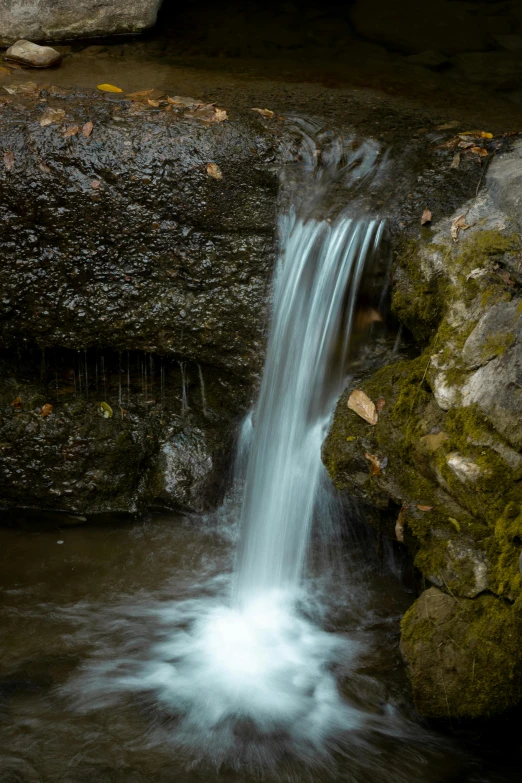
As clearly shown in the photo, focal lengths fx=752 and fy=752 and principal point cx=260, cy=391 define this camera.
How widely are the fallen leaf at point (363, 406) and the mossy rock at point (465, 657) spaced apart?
928 millimetres

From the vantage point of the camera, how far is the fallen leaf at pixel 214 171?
4.43 meters

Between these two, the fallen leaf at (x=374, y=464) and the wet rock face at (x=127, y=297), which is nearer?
the fallen leaf at (x=374, y=464)

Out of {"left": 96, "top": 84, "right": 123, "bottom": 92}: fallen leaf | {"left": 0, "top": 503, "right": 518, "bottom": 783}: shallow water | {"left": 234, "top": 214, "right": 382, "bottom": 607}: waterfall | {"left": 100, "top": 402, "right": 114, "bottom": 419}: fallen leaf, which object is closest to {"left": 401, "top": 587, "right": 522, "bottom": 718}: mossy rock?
{"left": 0, "top": 503, "right": 518, "bottom": 783}: shallow water

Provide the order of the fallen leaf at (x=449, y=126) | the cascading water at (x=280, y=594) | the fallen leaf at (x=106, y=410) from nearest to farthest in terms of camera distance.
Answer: the cascading water at (x=280, y=594) < the fallen leaf at (x=106, y=410) < the fallen leaf at (x=449, y=126)

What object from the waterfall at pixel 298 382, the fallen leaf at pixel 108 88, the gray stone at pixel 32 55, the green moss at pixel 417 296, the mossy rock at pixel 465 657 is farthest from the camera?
the gray stone at pixel 32 55

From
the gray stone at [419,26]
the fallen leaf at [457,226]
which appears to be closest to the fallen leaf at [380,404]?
the fallen leaf at [457,226]

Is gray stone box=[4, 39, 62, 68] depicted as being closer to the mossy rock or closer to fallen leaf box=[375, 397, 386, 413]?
fallen leaf box=[375, 397, 386, 413]

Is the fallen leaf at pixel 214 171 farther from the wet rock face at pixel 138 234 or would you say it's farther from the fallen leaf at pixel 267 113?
the fallen leaf at pixel 267 113

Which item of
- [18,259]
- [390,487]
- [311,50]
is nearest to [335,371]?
[390,487]

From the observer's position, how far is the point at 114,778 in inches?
120

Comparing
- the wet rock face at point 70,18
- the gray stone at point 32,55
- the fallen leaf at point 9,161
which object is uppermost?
the wet rock face at point 70,18

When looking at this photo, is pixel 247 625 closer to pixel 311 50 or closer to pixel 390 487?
pixel 390 487

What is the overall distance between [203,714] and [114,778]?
526 mm

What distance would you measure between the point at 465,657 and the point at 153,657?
1.57 m
